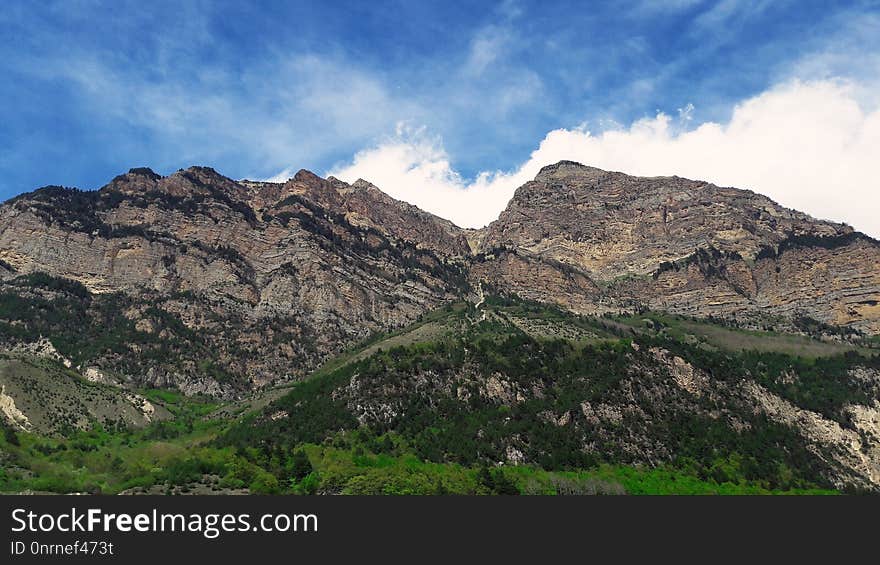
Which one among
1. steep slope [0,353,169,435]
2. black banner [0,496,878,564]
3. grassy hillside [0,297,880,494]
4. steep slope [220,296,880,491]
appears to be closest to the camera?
black banner [0,496,878,564]

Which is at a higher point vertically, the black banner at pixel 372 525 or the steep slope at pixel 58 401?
the steep slope at pixel 58 401

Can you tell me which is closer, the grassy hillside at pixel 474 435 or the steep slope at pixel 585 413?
the grassy hillside at pixel 474 435

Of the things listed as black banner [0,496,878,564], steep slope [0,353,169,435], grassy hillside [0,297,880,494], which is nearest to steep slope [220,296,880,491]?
grassy hillside [0,297,880,494]

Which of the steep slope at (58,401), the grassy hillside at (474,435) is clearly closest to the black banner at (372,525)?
the grassy hillside at (474,435)

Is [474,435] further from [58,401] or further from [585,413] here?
[58,401]

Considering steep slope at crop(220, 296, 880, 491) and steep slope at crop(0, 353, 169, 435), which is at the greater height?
steep slope at crop(0, 353, 169, 435)

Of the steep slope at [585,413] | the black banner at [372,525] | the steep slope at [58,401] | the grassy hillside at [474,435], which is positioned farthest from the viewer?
the steep slope at [585,413]

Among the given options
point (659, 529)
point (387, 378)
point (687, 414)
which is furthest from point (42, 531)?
point (687, 414)

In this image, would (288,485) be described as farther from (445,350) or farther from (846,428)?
(846,428)

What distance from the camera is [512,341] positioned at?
19012 centimetres

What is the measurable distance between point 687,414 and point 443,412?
6086cm

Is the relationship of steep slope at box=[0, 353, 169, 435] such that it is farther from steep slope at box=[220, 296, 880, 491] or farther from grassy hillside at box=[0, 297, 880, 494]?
steep slope at box=[220, 296, 880, 491]

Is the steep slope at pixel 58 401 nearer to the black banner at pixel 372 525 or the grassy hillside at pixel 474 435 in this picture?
the grassy hillside at pixel 474 435

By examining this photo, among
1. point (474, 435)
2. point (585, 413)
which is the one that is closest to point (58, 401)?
point (474, 435)
